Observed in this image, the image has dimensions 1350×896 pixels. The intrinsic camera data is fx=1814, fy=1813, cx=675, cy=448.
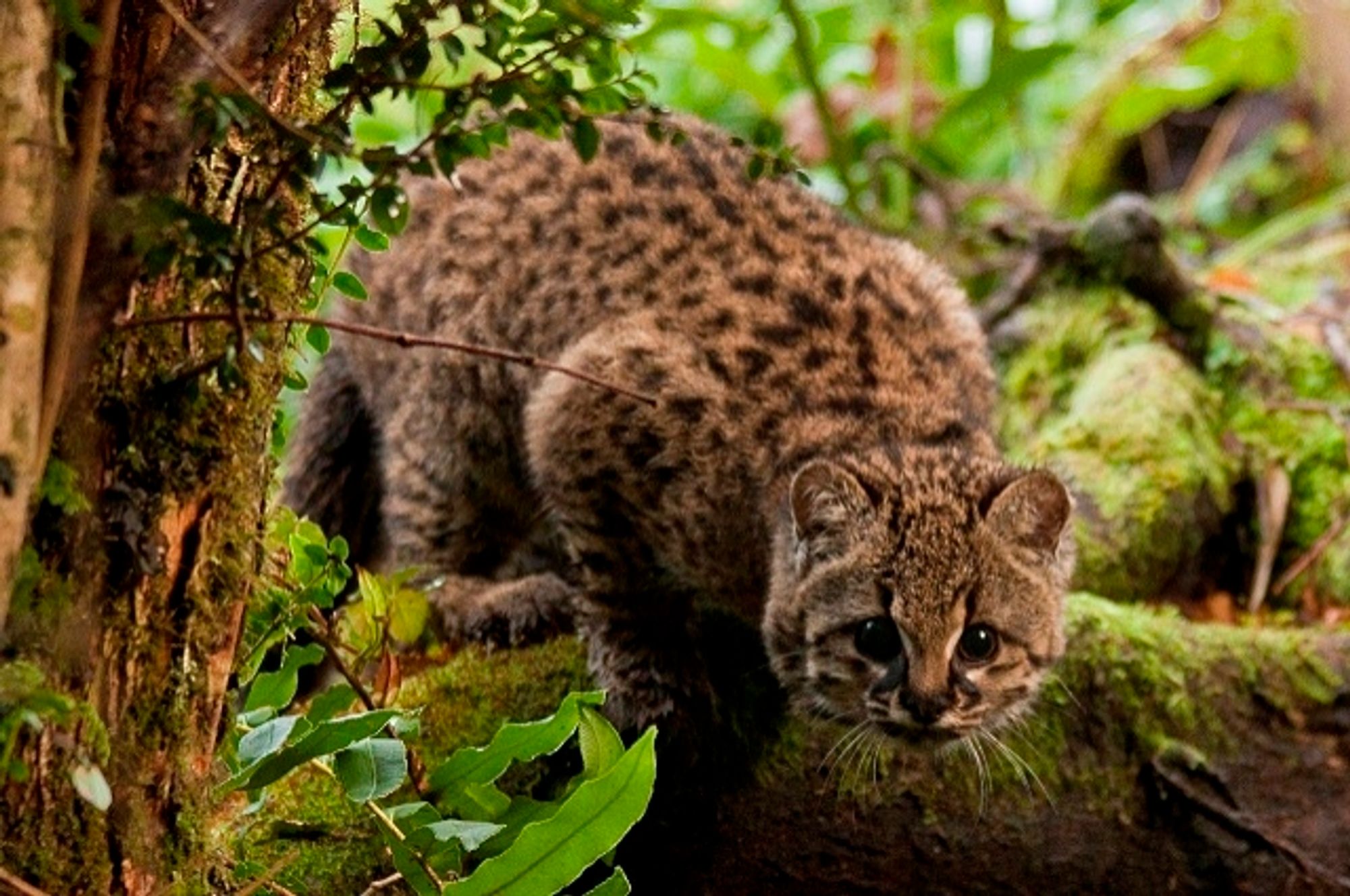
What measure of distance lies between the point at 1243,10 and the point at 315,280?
25.9 ft

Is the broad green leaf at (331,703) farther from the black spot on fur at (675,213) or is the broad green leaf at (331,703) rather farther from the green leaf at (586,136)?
the black spot on fur at (675,213)

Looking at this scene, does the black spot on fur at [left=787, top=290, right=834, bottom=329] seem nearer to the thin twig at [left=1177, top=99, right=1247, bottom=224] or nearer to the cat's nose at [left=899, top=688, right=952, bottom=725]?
the cat's nose at [left=899, top=688, right=952, bottom=725]

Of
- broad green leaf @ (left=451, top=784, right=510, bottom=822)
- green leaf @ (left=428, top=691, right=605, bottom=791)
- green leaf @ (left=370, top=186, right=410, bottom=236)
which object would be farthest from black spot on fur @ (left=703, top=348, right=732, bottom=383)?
green leaf @ (left=370, top=186, right=410, bottom=236)

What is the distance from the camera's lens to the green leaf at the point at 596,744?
3.14 m

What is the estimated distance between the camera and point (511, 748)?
3043mm

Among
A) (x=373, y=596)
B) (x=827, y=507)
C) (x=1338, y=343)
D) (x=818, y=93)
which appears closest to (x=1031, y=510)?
(x=827, y=507)

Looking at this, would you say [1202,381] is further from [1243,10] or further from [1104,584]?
[1243,10]

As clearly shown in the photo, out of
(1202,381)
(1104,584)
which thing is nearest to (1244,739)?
(1104,584)

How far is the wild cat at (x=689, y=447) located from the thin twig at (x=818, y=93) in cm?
175

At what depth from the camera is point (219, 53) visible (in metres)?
2.18

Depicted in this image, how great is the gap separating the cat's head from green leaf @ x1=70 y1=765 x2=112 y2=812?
208cm

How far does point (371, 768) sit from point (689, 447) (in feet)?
6.18

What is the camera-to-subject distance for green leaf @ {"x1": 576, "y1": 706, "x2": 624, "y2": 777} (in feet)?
10.3

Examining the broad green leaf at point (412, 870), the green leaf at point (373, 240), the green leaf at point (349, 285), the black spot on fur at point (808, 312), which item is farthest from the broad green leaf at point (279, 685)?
the black spot on fur at point (808, 312)
